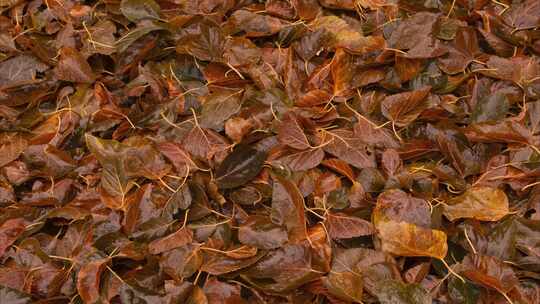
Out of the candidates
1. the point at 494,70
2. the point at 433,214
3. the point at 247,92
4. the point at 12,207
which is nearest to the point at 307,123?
the point at 247,92

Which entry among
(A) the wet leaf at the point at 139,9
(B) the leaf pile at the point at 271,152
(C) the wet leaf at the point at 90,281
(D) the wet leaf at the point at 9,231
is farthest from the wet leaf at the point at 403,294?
(A) the wet leaf at the point at 139,9

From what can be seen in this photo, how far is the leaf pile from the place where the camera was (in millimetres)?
791

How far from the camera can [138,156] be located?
2.94ft

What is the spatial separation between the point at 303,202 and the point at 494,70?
0.42m

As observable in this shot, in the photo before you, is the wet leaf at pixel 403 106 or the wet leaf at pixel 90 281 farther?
the wet leaf at pixel 403 106

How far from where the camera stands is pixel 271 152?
2.94 feet

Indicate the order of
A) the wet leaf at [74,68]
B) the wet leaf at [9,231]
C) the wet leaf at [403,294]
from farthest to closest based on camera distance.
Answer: the wet leaf at [74,68] → the wet leaf at [9,231] → the wet leaf at [403,294]

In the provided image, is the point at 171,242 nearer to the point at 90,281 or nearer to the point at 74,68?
the point at 90,281

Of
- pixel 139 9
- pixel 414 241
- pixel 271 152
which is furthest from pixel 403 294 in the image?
pixel 139 9

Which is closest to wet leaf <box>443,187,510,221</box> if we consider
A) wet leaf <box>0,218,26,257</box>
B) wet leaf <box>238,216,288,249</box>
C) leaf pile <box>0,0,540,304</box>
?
leaf pile <box>0,0,540,304</box>

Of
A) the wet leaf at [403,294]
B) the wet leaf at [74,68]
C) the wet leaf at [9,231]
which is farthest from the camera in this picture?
the wet leaf at [74,68]

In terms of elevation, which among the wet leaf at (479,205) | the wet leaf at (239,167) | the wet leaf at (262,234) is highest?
the wet leaf at (479,205)

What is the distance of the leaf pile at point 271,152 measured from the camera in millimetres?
791

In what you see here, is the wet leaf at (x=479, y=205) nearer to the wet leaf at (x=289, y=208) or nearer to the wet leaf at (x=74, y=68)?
the wet leaf at (x=289, y=208)
